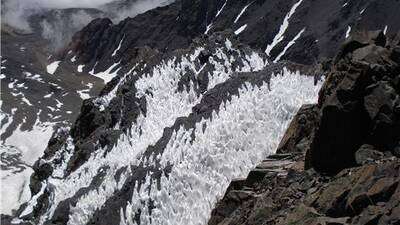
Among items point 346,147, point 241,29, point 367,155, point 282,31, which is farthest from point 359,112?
point 241,29

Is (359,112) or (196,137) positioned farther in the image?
(196,137)

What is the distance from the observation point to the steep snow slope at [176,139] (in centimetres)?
3253

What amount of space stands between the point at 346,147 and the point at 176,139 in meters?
14.3

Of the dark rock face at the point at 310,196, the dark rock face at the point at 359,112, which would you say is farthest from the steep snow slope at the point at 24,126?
the dark rock face at the point at 359,112

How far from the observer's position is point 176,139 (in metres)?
34.7

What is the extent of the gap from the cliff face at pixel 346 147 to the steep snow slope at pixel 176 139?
297 inches

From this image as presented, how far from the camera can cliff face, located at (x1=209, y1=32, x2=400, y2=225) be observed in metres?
18.2

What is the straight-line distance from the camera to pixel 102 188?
123ft

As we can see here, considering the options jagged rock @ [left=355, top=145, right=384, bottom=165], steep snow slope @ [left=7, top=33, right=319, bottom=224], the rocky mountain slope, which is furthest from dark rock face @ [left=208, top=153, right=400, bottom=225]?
steep snow slope @ [left=7, top=33, right=319, bottom=224]

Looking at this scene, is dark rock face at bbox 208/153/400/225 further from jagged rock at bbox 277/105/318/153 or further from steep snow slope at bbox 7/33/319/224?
steep snow slope at bbox 7/33/319/224

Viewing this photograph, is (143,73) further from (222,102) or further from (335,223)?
(335,223)

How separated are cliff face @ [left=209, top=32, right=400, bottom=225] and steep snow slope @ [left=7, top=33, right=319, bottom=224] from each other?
7.54m

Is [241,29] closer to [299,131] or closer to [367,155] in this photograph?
[299,131]

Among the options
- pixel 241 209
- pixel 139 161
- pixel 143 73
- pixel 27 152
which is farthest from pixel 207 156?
pixel 27 152
